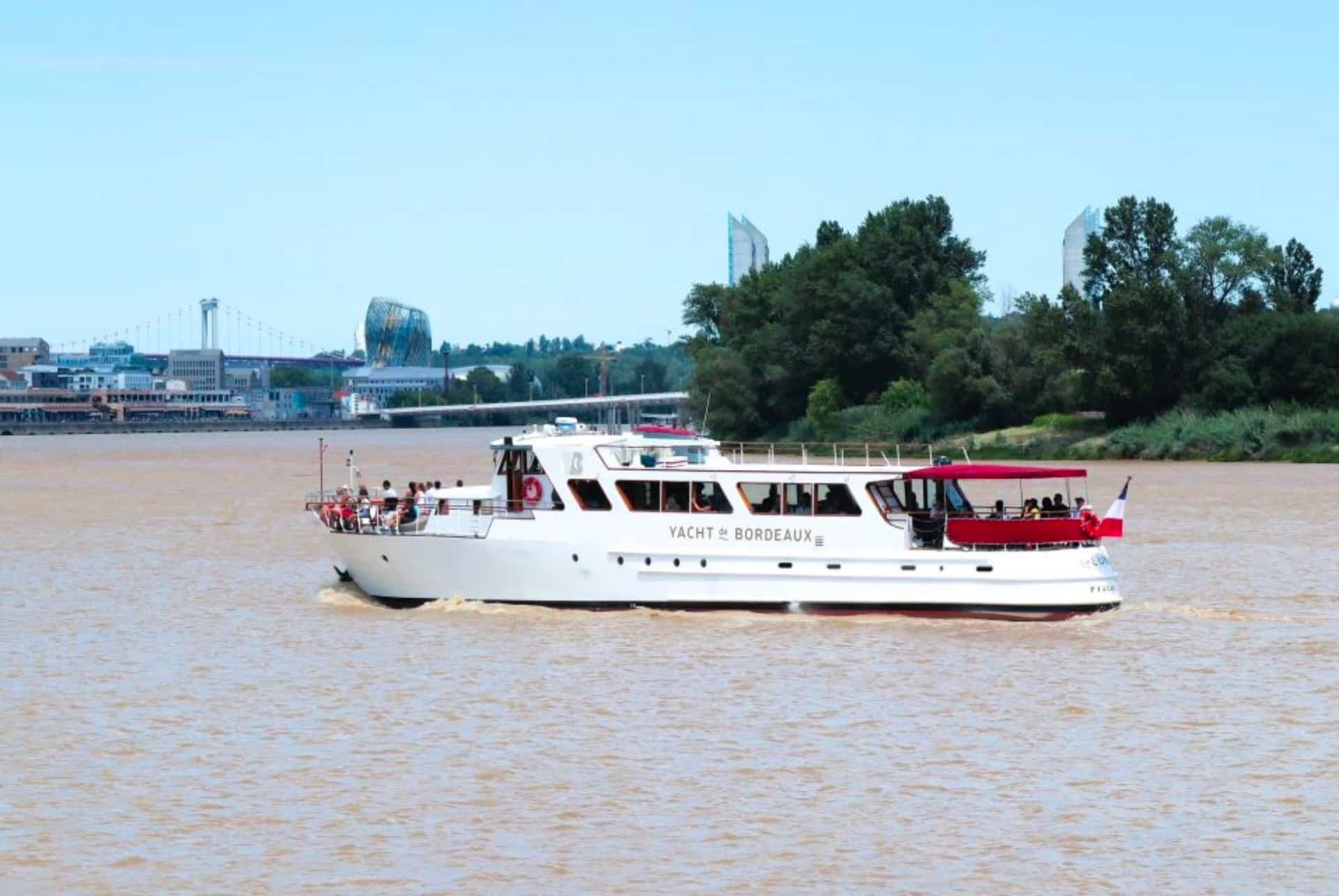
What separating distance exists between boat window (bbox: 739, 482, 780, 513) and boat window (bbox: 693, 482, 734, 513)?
1.24ft

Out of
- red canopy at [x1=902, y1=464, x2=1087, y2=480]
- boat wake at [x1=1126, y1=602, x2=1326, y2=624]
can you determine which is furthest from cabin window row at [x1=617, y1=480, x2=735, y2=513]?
boat wake at [x1=1126, y1=602, x2=1326, y2=624]

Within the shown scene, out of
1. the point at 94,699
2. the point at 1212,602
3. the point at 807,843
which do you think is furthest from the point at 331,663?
the point at 1212,602

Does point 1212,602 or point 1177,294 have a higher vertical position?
point 1177,294

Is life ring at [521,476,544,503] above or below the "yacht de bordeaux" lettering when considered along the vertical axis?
above

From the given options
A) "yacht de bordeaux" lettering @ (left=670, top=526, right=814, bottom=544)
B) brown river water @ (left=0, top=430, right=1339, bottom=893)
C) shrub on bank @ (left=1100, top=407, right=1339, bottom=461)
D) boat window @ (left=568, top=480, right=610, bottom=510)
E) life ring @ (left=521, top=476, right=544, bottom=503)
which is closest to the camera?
brown river water @ (left=0, top=430, right=1339, bottom=893)

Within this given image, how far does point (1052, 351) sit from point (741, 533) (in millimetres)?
73950

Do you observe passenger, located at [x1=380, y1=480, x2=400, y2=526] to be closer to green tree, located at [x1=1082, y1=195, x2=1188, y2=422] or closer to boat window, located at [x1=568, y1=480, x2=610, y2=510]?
boat window, located at [x1=568, y1=480, x2=610, y2=510]

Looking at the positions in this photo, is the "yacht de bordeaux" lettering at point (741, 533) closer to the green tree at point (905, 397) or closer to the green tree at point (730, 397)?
the green tree at point (905, 397)

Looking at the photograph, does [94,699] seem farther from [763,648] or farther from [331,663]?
[763,648]

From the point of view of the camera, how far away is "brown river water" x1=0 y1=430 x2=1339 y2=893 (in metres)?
21.7

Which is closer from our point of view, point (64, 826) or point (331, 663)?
point (64, 826)

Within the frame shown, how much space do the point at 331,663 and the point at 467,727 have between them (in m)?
6.28

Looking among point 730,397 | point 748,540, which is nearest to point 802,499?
point 748,540

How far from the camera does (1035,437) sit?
367ft
